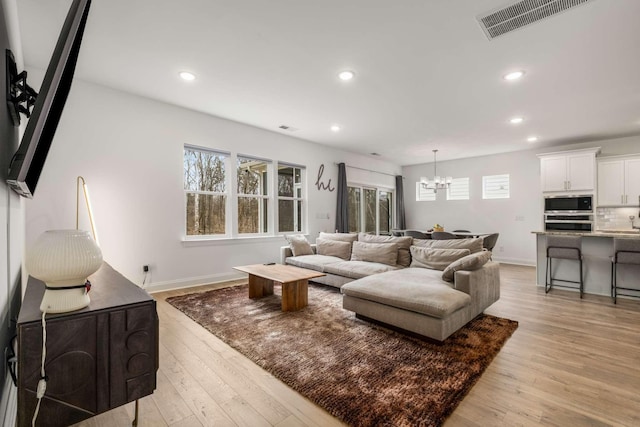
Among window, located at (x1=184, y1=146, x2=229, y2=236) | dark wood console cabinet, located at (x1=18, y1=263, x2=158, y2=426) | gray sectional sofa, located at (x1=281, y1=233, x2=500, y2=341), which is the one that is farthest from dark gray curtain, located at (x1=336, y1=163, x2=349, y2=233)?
dark wood console cabinet, located at (x1=18, y1=263, x2=158, y2=426)

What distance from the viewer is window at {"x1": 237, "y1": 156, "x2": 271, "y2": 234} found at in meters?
5.34

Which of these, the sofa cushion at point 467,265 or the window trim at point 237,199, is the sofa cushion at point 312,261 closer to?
the window trim at point 237,199

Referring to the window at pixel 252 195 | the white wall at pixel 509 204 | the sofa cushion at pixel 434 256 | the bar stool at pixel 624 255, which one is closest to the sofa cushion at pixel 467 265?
the sofa cushion at pixel 434 256

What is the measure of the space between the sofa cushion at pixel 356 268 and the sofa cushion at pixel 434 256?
1.29ft

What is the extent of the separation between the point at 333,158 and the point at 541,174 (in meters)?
4.60

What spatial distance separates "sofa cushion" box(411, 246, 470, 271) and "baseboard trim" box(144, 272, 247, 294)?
3061 millimetres

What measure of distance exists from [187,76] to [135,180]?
1658 millimetres

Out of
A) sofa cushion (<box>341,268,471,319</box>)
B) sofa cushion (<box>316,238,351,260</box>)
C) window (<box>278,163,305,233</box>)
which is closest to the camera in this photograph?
sofa cushion (<box>341,268,471,319</box>)

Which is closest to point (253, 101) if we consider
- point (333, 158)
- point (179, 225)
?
point (179, 225)

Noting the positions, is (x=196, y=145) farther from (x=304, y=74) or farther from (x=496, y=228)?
(x=496, y=228)

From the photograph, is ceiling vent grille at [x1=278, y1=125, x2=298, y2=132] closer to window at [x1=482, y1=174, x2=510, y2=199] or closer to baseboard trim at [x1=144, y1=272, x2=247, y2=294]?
baseboard trim at [x1=144, y1=272, x2=247, y2=294]

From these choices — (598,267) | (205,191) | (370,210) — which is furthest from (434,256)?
(370,210)

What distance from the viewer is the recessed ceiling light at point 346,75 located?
3289mm

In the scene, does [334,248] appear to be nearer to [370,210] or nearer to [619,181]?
[370,210]
